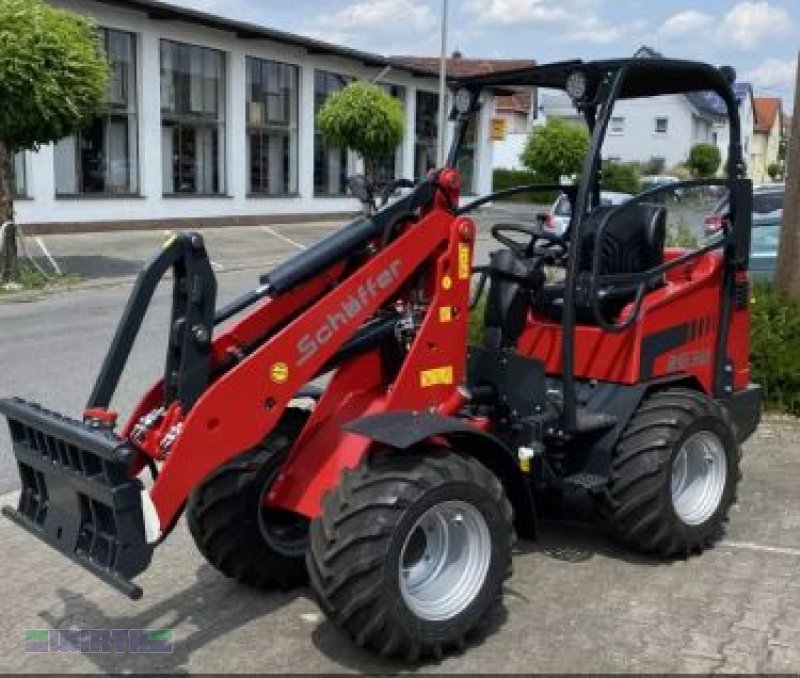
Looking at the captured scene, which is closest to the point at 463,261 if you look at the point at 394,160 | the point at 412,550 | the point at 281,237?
the point at 412,550

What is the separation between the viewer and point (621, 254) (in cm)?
509

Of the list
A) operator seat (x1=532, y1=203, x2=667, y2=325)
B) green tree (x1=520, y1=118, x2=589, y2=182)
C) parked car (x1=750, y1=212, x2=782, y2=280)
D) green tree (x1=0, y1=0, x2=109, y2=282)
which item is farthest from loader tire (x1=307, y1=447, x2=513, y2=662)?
green tree (x1=520, y1=118, x2=589, y2=182)

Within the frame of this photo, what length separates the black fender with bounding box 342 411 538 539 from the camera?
149 inches

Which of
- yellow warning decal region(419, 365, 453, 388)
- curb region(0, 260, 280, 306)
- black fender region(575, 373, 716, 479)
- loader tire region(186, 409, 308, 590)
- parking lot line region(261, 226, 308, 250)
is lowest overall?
curb region(0, 260, 280, 306)

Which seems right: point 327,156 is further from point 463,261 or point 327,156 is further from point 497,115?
point 463,261

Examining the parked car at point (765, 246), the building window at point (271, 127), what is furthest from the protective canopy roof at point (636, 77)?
the building window at point (271, 127)

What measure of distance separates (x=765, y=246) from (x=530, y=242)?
766cm

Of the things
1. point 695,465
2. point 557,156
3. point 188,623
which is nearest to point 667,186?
point 695,465

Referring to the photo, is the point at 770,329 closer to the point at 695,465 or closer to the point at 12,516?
the point at 695,465

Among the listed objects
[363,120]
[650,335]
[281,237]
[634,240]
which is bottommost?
[281,237]

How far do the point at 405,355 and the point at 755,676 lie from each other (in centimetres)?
187

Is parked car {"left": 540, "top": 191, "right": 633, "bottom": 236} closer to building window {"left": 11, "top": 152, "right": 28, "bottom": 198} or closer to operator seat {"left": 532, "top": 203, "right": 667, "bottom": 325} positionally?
operator seat {"left": 532, "top": 203, "right": 667, "bottom": 325}

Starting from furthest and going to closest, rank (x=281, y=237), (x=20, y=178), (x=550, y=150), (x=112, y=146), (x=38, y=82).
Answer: (x=550, y=150), (x=281, y=237), (x=112, y=146), (x=20, y=178), (x=38, y=82)

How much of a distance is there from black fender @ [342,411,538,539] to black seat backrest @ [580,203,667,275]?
127 centimetres
